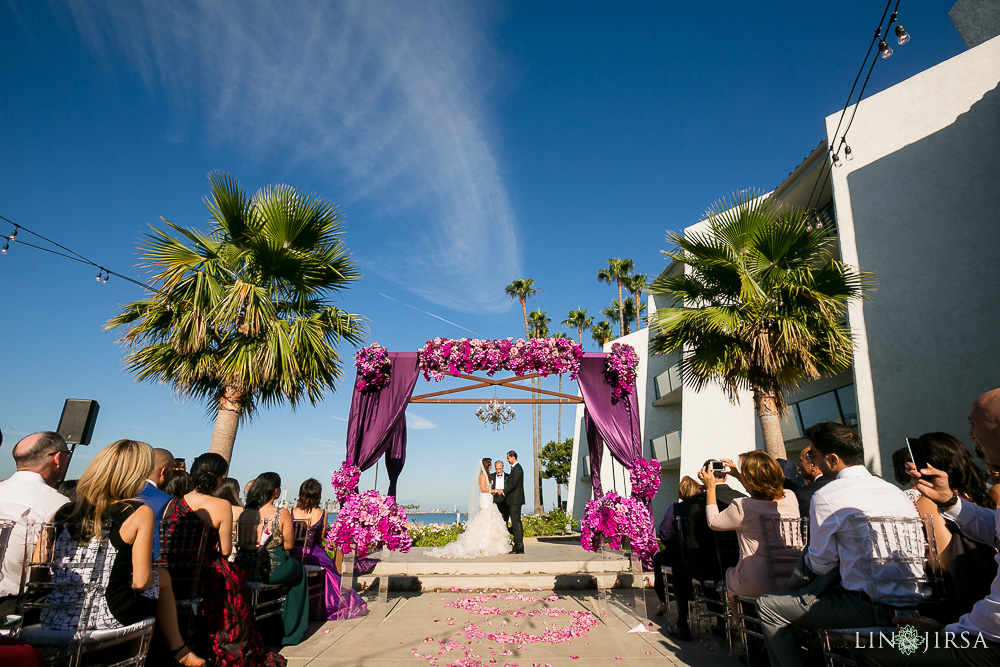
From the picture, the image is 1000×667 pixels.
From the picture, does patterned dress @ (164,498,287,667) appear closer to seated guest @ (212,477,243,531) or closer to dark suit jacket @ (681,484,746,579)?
seated guest @ (212,477,243,531)

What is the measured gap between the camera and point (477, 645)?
14.5 feet

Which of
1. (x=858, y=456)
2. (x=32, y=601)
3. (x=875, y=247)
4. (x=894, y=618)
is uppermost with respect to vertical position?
(x=875, y=247)

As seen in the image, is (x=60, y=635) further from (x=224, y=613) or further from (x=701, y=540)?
(x=701, y=540)

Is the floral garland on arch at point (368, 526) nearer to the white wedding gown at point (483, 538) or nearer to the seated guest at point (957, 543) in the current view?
the white wedding gown at point (483, 538)

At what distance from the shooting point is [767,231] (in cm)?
768

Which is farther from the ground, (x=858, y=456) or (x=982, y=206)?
(x=982, y=206)

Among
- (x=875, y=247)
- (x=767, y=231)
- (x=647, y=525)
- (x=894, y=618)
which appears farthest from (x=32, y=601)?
(x=875, y=247)

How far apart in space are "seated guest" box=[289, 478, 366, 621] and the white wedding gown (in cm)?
382

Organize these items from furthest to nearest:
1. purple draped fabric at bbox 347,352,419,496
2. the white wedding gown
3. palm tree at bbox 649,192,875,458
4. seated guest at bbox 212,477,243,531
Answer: the white wedding gown → purple draped fabric at bbox 347,352,419,496 → palm tree at bbox 649,192,875,458 → seated guest at bbox 212,477,243,531

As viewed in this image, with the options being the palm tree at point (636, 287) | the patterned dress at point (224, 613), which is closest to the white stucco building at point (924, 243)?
the patterned dress at point (224, 613)

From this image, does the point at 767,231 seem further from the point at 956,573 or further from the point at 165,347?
the point at 165,347

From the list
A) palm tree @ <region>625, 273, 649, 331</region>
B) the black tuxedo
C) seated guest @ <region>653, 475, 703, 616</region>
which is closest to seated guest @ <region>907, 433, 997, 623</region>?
seated guest @ <region>653, 475, 703, 616</region>

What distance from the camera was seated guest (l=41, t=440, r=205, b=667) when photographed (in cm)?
232

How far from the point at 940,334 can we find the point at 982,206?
254cm
